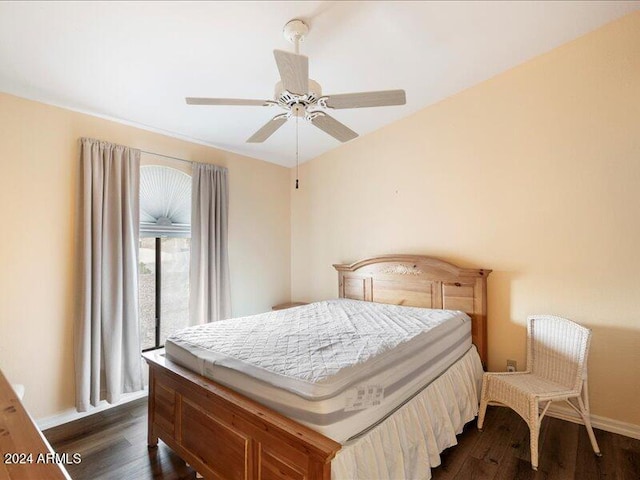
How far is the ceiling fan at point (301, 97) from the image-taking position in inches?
64.7

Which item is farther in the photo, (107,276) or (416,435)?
(107,276)

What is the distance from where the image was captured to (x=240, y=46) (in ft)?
7.18

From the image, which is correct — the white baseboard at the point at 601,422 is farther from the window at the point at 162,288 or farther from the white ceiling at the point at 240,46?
the window at the point at 162,288

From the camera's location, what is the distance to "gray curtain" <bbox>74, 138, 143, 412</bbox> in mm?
2617

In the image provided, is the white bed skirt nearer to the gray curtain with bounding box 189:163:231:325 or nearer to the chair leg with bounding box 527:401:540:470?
the chair leg with bounding box 527:401:540:470

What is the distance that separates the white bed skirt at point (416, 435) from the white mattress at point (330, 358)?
0.21 ft

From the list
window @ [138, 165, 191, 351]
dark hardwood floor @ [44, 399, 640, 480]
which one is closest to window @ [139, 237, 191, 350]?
window @ [138, 165, 191, 351]

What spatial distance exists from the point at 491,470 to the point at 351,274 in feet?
7.47

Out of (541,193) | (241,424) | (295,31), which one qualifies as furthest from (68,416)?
(541,193)

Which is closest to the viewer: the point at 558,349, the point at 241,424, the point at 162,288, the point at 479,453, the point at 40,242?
the point at 241,424

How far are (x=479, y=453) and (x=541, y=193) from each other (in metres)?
2.13

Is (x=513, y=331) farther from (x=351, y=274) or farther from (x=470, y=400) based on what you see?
(x=351, y=274)

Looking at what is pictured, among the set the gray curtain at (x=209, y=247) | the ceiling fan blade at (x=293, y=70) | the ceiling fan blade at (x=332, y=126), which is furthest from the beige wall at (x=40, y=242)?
the ceiling fan blade at (x=293, y=70)

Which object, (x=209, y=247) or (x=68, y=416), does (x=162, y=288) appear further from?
(x=68, y=416)
